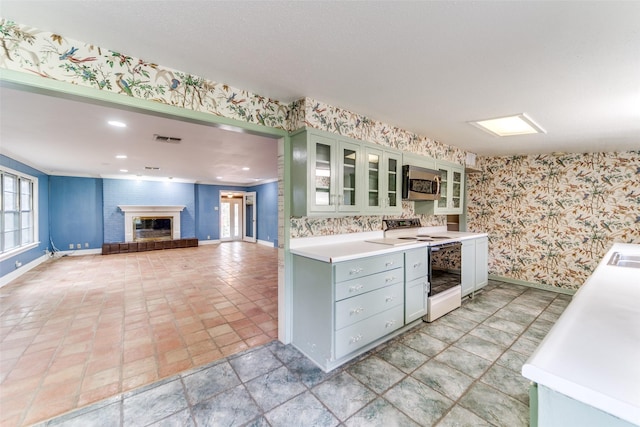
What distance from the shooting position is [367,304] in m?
2.40

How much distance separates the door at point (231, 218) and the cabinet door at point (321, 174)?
339 inches

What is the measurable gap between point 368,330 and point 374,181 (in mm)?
1577

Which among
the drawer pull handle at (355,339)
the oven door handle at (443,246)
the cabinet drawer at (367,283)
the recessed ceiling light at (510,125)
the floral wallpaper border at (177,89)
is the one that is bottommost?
the drawer pull handle at (355,339)

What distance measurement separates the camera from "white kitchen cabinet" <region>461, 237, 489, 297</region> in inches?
146

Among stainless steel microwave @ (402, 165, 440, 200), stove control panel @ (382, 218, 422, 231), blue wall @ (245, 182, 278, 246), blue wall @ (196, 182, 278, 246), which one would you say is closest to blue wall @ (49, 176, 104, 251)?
blue wall @ (196, 182, 278, 246)

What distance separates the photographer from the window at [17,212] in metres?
4.72

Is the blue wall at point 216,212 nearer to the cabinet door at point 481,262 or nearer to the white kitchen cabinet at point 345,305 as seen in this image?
the cabinet door at point 481,262

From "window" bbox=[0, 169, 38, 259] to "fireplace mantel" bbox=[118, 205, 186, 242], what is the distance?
78.8 inches

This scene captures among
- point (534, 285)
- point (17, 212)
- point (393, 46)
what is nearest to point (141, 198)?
point (17, 212)

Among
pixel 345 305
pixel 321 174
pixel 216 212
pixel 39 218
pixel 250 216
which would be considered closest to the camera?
pixel 345 305

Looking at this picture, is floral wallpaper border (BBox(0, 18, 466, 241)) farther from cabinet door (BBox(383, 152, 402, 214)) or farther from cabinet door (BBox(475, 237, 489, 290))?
cabinet door (BBox(475, 237, 489, 290))

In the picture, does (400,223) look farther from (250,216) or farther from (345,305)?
(250,216)

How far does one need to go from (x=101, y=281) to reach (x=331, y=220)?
4.76m

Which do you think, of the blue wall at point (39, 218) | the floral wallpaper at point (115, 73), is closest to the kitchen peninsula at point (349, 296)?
the floral wallpaper at point (115, 73)
